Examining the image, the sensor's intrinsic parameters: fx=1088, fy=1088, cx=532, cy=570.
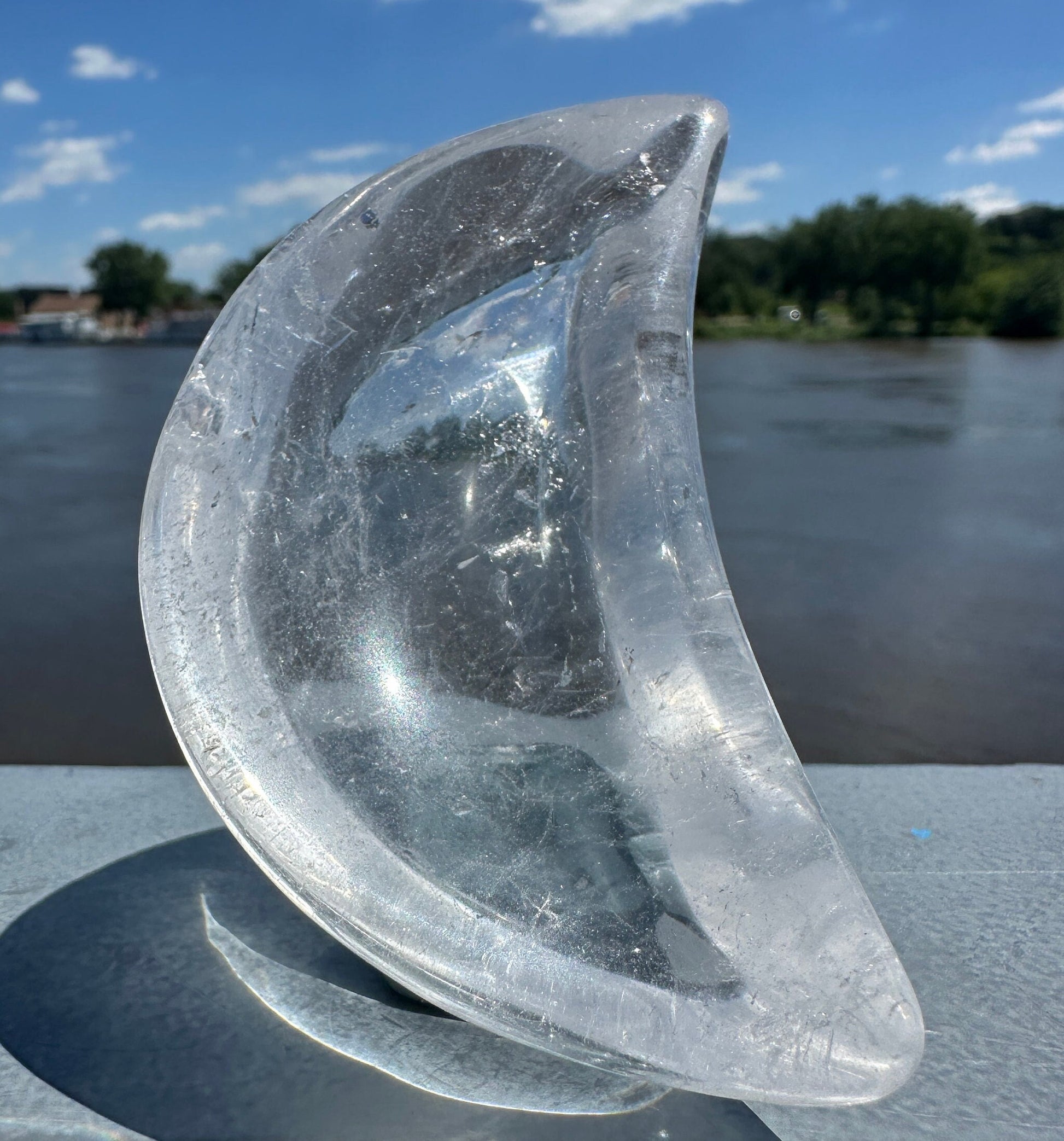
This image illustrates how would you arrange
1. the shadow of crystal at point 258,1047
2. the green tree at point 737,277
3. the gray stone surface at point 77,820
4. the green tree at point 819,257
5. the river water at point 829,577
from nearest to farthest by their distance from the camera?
the shadow of crystal at point 258,1047 → the gray stone surface at point 77,820 → the river water at point 829,577 → the green tree at point 819,257 → the green tree at point 737,277

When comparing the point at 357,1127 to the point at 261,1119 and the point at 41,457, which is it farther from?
the point at 41,457

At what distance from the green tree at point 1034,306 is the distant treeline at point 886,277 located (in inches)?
1.8

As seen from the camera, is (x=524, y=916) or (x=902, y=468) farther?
(x=902, y=468)

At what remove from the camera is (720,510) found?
8469mm

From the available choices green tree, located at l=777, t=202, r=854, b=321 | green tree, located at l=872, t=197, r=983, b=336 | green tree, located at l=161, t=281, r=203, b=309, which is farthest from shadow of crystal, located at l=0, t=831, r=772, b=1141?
green tree, located at l=161, t=281, r=203, b=309

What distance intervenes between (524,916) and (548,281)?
908 mm

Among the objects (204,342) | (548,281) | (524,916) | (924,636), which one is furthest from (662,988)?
(924,636)

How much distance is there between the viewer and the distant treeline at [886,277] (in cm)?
4334

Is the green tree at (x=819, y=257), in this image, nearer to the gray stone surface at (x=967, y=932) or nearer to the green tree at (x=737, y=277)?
the green tree at (x=737, y=277)

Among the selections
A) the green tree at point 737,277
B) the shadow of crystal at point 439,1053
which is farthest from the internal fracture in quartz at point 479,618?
the green tree at point 737,277

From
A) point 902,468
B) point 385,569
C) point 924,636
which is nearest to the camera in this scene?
point 385,569

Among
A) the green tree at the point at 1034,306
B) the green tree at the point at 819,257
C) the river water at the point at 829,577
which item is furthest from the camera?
the green tree at the point at 819,257

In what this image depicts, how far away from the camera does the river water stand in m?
3.97

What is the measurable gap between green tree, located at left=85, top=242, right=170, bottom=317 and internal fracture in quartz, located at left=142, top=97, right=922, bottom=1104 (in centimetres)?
7854
